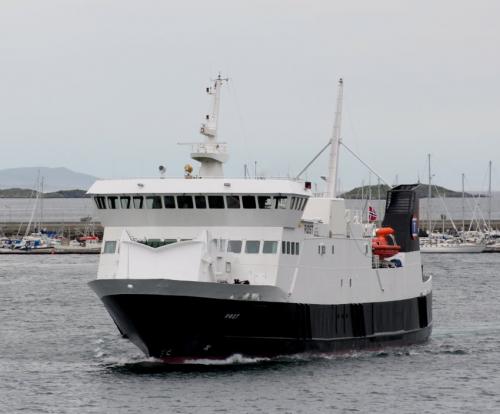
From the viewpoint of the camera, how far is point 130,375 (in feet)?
129

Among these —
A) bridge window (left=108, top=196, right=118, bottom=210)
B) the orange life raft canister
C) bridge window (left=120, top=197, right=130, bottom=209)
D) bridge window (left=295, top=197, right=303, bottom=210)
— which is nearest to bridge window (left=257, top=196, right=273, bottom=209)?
bridge window (left=295, top=197, right=303, bottom=210)

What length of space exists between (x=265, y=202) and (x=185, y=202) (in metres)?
2.63

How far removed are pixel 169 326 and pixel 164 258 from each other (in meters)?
2.21

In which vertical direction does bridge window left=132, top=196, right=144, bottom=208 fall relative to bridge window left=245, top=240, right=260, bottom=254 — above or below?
above

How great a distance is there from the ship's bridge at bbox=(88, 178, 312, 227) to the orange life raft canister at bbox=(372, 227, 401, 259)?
850 centimetres

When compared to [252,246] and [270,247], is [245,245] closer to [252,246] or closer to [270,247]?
[252,246]

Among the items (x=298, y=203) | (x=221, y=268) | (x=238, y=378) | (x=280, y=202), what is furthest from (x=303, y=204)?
(x=238, y=378)

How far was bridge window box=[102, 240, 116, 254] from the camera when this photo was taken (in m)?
42.0

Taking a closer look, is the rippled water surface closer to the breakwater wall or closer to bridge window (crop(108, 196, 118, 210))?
bridge window (crop(108, 196, 118, 210))

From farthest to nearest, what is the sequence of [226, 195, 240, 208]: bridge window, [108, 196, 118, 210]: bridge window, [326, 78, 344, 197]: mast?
[326, 78, 344, 197]: mast
[108, 196, 118, 210]: bridge window
[226, 195, 240, 208]: bridge window

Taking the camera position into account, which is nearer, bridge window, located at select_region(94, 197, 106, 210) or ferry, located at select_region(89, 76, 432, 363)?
ferry, located at select_region(89, 76, 432, 363)

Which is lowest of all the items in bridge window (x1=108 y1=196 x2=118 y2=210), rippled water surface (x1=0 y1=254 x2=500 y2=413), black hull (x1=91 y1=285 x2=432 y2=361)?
rippled water surface (x1=0 y1=254 x2=500 y2=413)

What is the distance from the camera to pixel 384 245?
49.6 metres

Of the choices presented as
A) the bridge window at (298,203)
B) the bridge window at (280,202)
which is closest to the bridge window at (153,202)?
the bridge window at (280,202)
